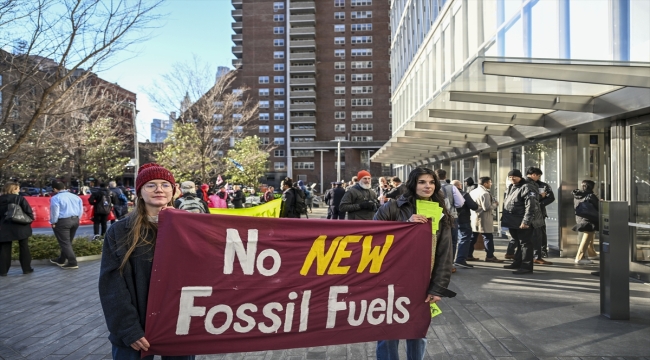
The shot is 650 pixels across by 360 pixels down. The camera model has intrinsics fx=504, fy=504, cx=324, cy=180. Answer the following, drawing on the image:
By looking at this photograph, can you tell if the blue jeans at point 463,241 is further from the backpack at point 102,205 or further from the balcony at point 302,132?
the balcony at point 302,132

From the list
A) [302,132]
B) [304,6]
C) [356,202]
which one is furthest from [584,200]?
[304,6]

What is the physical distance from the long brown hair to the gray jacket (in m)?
6.47

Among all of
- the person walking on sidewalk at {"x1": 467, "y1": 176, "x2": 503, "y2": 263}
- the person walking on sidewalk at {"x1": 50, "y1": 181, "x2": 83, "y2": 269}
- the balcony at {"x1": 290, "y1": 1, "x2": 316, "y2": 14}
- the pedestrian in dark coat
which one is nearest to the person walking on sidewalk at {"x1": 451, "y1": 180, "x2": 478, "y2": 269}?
the person walking on sidewalk at {"x1": 467, "y1": 176, "x2": 503, "y2": 263}

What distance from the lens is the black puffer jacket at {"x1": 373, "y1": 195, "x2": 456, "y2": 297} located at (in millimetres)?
3915

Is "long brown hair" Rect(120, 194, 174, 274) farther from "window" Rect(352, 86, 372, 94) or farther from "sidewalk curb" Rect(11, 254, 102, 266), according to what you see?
"window" Rect(352, 86, 372, 94)

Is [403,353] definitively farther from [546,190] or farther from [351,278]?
[546,190]

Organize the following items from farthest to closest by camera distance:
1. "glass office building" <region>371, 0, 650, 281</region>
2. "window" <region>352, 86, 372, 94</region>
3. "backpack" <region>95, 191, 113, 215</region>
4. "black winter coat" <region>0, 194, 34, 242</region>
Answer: "window" <region>352, 86, 372, 94</region>
"backpack" <region>95, 191, 113, 215</region>
"black winter coat" <region>0, 194, 34, 242</region>
"glass office building" <region>371, 0, 650, 281</region>

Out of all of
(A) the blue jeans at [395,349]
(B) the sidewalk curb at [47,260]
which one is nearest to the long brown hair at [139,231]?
(A) the blue jeans at [395,349]

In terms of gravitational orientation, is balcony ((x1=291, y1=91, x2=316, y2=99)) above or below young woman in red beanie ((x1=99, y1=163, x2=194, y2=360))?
above

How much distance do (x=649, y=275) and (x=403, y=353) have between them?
586cm

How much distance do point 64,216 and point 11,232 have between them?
0.95m

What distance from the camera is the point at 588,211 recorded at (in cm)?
987

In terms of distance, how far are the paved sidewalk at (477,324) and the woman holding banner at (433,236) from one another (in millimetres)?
1165

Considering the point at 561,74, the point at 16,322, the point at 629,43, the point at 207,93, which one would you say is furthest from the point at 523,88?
the point at 207,93
